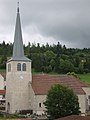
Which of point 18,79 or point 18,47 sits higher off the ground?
point 18,47

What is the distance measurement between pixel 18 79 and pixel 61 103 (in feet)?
69.8

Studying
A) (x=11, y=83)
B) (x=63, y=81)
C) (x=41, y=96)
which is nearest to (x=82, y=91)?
(x=63, y=81)

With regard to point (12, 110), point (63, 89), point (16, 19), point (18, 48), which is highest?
point (16, 19)

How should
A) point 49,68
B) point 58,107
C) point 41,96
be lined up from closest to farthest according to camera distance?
point 58,107 → point 41,96 → point 49,68

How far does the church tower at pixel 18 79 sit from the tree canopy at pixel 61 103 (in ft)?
59.3

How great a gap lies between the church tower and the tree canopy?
712 inches

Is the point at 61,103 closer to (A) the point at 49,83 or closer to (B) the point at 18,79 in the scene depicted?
(A) the point at 49,83

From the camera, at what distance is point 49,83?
272 feet

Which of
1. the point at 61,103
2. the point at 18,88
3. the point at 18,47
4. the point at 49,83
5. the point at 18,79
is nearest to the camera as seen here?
the point at 61,103

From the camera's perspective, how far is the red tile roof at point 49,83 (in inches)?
3188

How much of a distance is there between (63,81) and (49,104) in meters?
21.9

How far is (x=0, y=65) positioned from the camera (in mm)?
148750

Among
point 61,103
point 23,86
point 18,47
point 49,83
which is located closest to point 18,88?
point 23,86

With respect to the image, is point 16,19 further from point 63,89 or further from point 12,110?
point 63,89
